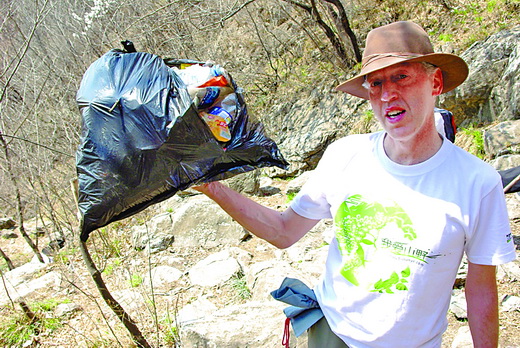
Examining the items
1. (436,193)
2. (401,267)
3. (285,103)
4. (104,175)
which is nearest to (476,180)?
(436,193)

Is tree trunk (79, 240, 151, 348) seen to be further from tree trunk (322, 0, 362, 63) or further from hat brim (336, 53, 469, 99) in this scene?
tree trunk (322, 0, 362, 63)

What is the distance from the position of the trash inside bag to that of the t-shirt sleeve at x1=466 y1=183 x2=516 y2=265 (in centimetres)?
88

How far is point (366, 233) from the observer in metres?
1.28

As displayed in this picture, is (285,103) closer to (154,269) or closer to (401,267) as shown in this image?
(154,269)

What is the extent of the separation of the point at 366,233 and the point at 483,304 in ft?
1.39

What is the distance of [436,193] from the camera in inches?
47.6

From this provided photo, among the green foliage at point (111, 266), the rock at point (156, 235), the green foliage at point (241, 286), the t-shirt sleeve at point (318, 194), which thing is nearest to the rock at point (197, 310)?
the green foliage at point (241, 286)

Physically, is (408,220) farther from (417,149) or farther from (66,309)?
(66,309)

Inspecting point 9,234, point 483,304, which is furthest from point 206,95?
point 9,234

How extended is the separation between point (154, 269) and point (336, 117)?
4890mm

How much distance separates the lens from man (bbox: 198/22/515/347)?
3.86 feet

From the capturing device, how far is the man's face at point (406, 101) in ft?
4.12

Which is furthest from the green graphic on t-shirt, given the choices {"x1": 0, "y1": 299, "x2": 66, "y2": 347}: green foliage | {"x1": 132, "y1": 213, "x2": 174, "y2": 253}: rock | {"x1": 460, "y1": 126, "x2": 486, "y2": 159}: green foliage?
{"x1": 460, "y1": 126, "x2": 486, "y2": 159}: green foliage

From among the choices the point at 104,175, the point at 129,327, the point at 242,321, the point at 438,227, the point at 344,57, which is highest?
the point at 344,57
